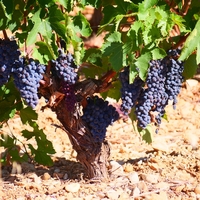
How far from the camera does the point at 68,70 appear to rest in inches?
109

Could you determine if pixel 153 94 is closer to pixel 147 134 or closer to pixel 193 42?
pixel 193 42

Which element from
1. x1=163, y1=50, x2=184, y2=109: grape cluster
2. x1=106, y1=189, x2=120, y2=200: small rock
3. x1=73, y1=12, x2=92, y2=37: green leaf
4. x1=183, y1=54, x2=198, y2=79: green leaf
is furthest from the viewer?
x1=106, y1=189, x2=120, y2=200: small rock

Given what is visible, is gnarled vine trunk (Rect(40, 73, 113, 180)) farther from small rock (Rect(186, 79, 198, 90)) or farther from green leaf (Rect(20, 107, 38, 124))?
small rock (Rect(186, 79, 198, 90))

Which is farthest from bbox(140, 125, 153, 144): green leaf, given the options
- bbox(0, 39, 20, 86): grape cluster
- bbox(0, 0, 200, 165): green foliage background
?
bbox(0, 39, 20, 86): grape cluster

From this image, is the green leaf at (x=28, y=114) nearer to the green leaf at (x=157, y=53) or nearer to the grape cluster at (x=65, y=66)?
the grape cluster at (x=65, y=66)

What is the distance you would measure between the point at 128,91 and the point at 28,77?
52 centimetres

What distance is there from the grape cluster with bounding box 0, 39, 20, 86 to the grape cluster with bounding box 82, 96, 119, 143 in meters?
0.59

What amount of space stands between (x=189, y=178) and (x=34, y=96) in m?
1.22

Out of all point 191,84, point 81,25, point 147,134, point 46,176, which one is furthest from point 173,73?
point 191,84

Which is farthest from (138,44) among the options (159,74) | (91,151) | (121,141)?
(121,141)

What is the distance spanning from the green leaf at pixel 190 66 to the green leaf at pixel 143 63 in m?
0.50

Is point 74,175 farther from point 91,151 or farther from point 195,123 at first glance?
point 195,123

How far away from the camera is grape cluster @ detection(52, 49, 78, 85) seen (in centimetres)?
274

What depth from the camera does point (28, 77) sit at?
8.60 feet
